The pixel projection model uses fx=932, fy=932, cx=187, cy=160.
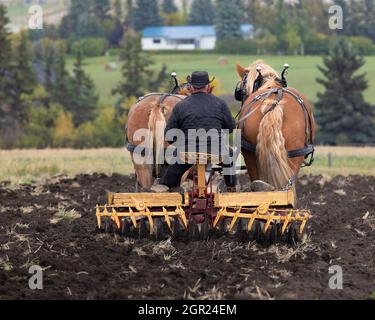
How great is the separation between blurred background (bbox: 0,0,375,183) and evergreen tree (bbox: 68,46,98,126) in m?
0.07

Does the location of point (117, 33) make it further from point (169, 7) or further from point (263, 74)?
point (263, 74)

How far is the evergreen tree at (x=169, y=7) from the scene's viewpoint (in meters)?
100

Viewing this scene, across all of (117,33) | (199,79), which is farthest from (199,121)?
(117,33)

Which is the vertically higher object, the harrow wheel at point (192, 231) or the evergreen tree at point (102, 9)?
the harrow wheel at point (192, 231)

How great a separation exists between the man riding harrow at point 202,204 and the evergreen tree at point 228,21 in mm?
67538

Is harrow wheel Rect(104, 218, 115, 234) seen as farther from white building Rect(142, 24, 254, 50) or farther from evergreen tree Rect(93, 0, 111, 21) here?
evergreen tree Rect(93, 0, 111, 21)

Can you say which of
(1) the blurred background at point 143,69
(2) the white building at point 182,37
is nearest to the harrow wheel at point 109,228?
(1) the blurred background at point 143,69

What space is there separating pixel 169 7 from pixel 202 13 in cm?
684

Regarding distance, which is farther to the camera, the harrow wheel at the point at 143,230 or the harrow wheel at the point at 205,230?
the harrow wheel at the point at 143,230

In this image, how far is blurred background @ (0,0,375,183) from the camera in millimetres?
28166

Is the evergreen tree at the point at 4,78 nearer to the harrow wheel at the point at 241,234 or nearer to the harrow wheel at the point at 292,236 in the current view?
the harrow wheel at the point at 241,234

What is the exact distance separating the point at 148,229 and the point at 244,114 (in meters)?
1.87

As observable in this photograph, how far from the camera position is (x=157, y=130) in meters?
11.3

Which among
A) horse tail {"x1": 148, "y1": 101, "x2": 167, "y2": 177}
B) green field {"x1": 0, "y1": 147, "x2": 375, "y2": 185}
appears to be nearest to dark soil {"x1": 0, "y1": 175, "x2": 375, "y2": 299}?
horse tail {"x1": 148, "y1": 101, "x2": 167, "y2": 177}
